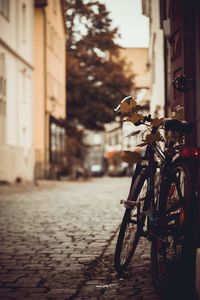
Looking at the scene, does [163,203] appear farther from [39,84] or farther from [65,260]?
[39,84]

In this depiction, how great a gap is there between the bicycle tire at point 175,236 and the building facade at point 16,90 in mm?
18090

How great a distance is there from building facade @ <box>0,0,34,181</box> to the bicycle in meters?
17.4

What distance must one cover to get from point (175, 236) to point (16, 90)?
859 inches

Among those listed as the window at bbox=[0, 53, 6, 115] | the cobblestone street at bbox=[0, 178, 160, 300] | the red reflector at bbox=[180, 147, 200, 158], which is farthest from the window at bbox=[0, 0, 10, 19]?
the red reflector at bbox=[180, 147, 200, 158]

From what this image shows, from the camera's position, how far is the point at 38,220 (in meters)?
8.66

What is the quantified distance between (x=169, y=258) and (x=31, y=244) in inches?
114

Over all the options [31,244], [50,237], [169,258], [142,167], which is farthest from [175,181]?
[50,237]

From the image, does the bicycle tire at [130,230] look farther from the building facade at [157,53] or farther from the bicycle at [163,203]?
the building facade at [157,53]

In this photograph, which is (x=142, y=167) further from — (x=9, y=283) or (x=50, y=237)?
(x=50, y=237)

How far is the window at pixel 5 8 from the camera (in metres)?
22.1

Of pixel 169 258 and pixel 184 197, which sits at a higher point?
pixel 184 197

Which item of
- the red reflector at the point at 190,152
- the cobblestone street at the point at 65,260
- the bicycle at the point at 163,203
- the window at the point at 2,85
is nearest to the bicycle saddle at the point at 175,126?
the bicycle at the point at 163,203

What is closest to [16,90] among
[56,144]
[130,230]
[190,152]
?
[56,144]

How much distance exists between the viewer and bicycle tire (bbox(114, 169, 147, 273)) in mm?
4355
